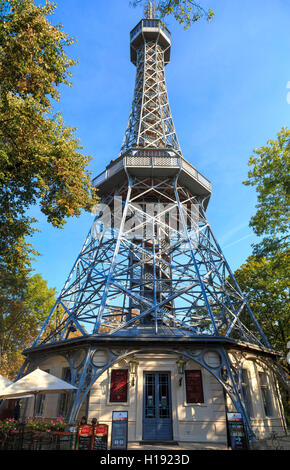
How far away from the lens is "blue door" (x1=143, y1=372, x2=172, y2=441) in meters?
11.0

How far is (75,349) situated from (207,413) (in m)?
6.17

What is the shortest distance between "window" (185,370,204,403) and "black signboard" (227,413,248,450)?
235 cm

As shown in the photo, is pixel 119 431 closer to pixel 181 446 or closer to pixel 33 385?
pixel 181 446

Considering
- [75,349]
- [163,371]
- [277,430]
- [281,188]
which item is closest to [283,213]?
[281,188]

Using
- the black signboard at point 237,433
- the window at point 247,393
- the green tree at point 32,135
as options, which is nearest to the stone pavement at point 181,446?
the black signboard at point 237,433

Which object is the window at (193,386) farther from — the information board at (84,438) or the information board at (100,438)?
the information board at (84,438)

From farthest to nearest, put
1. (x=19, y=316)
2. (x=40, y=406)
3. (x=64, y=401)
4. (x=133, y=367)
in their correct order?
(x=19, y=316) → (x=40, y=406) → (x=64, y=401) → (x=133, y=367)

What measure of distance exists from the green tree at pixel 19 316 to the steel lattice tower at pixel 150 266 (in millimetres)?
11435

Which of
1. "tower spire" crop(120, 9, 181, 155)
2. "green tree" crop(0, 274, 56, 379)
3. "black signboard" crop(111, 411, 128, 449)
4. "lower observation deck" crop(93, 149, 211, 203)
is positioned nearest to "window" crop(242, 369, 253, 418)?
"black signboard" crop(111, 411, 128, 449)

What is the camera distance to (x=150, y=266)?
20.5 meters

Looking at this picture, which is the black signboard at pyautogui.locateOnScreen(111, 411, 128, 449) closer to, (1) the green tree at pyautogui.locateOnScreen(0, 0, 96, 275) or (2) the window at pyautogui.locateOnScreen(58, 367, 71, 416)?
(2) the window at pyautogui.locateOnScreen(58, 367, 71, 416)

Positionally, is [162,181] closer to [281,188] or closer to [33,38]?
[281,188]

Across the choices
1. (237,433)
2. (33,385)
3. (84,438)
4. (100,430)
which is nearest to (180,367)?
(237,433)

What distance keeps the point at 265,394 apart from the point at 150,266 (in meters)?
10.4
